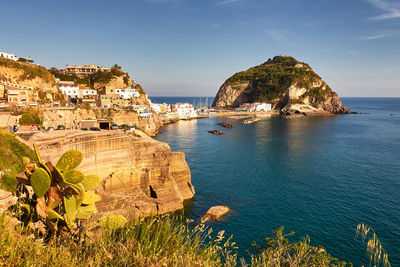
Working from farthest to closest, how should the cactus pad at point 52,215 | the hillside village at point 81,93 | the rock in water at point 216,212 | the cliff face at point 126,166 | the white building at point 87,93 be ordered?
1. the white building at point 87,93
2. the hillside village at point 81,93
3. the rock in water at point 216,212
4. the cliff face at point 126,166
5. the cactus pad at point 52,215

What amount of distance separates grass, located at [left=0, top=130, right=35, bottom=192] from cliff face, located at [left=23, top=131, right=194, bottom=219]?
5.33ft

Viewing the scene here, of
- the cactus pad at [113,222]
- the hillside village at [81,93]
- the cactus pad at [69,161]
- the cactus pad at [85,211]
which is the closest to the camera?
the cactus pad at [69,161]

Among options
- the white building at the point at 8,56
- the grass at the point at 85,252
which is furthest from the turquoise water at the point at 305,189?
the white building at the point at 8,56

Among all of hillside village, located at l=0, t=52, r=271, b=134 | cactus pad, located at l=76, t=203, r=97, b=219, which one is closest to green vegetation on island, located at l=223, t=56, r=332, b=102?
hillside village, located at l=0, t=52, r=271, b=134

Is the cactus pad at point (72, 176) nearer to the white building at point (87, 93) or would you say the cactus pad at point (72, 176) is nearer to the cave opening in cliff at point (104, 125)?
the cave opening in cliff at point (104, 125)

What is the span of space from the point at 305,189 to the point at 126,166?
27.0 metres

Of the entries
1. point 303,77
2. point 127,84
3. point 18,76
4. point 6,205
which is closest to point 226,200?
point 6,205

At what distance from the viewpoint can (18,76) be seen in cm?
6188

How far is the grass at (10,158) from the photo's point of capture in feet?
49.0

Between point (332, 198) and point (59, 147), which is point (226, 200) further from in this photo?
point (59, 147)

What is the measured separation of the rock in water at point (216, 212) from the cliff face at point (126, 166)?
11.9 ft

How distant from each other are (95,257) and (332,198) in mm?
34148

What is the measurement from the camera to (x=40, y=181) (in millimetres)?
7398

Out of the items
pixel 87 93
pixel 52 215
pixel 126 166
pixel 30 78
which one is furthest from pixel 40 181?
pixel 87 93
